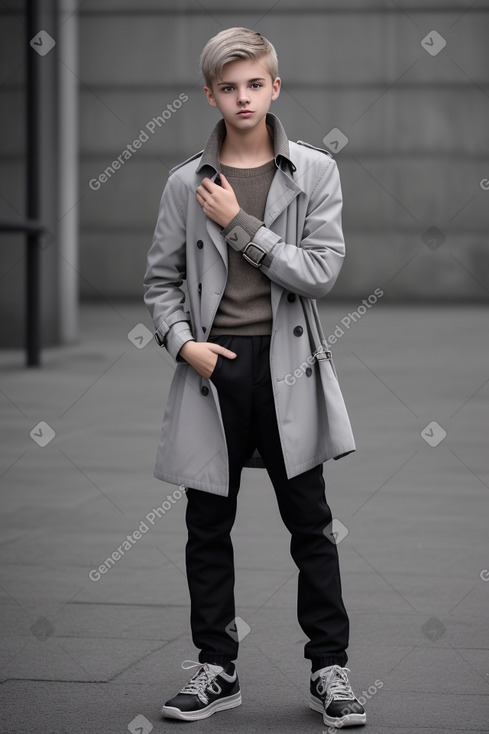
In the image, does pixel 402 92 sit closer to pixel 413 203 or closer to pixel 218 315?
pixel 413 203

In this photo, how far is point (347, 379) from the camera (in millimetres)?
12289

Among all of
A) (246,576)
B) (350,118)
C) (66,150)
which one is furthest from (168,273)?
(350,118)

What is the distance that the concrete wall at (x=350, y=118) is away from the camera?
25719 millimetres

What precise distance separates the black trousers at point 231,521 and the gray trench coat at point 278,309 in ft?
0.17

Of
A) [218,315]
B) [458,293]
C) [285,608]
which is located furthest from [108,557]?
[458,293]

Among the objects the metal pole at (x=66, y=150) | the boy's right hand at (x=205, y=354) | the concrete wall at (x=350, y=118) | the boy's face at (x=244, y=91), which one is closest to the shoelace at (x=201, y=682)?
the boy's right hand at (x=205, y=354)

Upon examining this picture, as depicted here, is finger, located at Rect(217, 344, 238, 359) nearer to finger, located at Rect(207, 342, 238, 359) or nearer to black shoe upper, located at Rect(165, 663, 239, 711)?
finger, located at Rect(207, 342, 238, 359)

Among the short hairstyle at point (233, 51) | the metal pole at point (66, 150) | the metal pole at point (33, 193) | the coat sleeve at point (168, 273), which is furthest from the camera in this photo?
the metal pole at point (66, 150)

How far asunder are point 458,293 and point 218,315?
23270 mm

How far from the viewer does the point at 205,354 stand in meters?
3.39

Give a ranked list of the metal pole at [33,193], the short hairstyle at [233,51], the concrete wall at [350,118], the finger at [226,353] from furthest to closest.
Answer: the concrete wall at [350,118]
the metal pole at [33,193]
the finger at [226,353]
the short hairstyle at [233,51]

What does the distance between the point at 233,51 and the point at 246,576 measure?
248 centimetres

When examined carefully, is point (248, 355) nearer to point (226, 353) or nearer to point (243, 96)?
point (226, 353)

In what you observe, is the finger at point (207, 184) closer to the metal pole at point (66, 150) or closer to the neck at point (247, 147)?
the neck at point (247, 147)
